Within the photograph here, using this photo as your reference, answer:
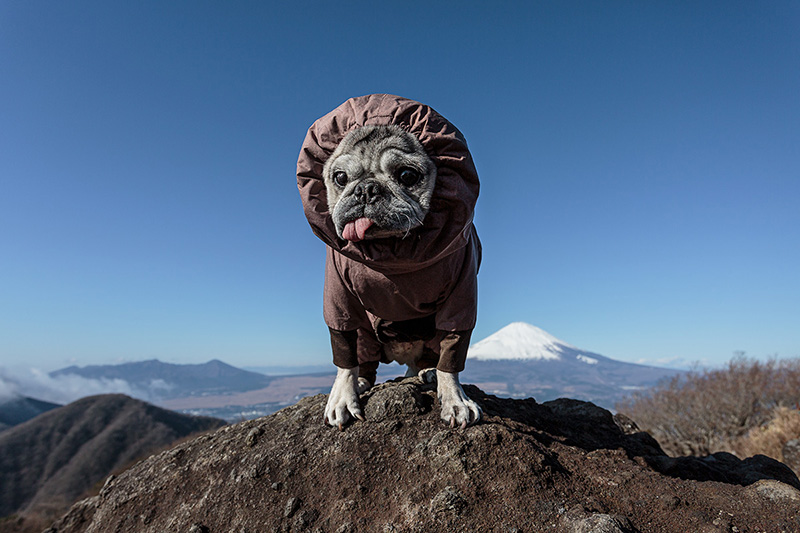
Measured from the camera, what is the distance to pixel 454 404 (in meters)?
3.79

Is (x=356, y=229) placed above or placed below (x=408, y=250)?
above

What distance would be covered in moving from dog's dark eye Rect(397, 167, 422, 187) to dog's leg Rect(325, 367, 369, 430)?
1.93 m

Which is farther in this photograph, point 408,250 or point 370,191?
point 408,250

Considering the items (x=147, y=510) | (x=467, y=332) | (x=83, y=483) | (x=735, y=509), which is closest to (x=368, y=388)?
(x=467, y=332)

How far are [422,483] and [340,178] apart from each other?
2.27 meters

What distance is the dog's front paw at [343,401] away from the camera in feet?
12.7

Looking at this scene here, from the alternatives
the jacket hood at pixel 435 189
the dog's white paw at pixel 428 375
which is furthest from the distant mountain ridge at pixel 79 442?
the jacket hood at pixel 435 189

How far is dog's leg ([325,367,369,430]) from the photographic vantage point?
3.87 metres

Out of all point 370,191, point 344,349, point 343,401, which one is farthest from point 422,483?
point 370,191

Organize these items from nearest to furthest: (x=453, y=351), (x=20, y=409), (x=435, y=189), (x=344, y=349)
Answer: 1. (x=435, y=189)
2. (x=453, y=351)
3. (x=344, y=349)
4. (x=20, y=409)

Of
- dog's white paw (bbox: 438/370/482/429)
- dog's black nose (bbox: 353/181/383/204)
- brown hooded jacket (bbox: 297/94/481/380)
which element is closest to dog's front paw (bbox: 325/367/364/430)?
brown hooded jacket (bbox: 297/94/481/380)

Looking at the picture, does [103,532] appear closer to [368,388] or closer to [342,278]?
[368,388]

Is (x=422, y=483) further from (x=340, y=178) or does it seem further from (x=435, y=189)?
(x=340, y=178)

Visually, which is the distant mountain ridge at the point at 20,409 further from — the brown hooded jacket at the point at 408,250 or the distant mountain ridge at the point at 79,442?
the brown hooded jacket at the point at 408,250
